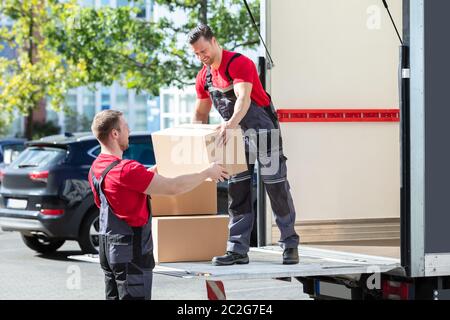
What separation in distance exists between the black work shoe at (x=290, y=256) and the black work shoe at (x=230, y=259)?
235 millimetres

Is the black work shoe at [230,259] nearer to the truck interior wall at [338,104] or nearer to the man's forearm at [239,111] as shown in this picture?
the man's forearm at [239,111]

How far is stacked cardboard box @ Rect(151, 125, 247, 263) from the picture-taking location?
628cm

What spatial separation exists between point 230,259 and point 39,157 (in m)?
7.55

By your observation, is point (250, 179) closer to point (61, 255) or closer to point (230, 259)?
point (230, 259)

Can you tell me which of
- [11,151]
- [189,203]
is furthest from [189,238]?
[11,151]

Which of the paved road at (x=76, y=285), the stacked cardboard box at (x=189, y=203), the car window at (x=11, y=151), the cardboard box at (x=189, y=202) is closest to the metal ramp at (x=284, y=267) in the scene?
the stacked cardboard box at (x=189, y=203)

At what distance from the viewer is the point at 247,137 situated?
254 inches

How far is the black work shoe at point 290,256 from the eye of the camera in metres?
6.39

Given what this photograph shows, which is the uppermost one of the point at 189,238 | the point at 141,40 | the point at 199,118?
the point at 141,40

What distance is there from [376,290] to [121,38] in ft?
54.7

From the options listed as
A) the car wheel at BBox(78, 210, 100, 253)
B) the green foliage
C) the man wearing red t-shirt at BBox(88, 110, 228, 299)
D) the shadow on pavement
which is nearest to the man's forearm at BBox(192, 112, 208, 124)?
the man wearing red t-shirt at BBox(88, 110, 228, 299)

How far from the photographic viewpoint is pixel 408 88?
5836mm

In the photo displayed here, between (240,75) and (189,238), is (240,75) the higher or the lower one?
the higher one

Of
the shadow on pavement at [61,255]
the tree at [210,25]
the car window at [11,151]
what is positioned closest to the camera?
the shadow on pavement at [61,255]
